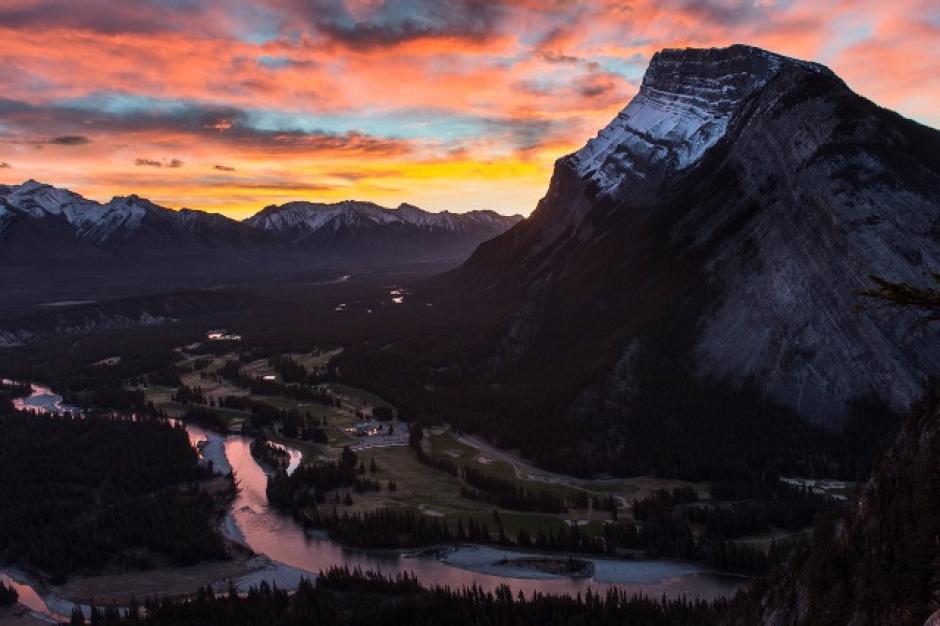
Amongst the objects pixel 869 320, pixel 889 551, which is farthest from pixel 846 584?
pixel 869 320

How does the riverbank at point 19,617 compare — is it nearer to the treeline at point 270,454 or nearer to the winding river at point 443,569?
the winding river at point 443,569

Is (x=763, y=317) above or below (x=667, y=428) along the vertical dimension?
above

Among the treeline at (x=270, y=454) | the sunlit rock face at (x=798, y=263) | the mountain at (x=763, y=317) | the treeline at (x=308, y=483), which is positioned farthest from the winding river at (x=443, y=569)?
the sunlit rock face at (x=798, y=263)

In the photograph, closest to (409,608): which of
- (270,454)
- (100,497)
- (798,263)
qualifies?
(100,497)

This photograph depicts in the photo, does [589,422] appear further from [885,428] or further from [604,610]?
[604,610]

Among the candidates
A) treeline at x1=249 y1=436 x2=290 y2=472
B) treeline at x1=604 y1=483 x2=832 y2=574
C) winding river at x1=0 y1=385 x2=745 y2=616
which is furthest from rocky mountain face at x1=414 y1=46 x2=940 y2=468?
treeline at x1=249 y1=436 x2=290 y2=472

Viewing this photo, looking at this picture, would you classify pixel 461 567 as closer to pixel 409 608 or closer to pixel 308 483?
pixel 409 608
